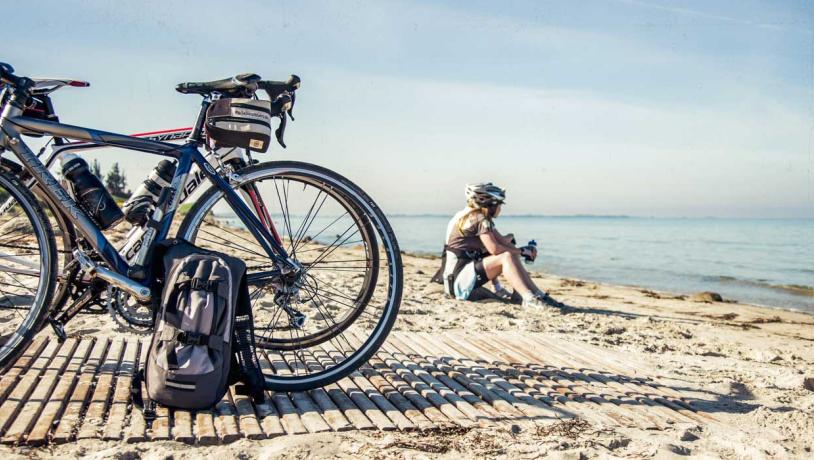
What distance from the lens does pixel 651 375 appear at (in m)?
3.67

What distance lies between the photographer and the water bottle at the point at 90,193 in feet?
9.06

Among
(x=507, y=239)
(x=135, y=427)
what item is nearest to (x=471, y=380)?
(x=135, y=427)

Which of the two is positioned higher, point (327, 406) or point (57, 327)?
point (57, 327)

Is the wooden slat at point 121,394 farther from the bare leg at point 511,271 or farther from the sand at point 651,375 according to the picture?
the bare leg at point 511,271

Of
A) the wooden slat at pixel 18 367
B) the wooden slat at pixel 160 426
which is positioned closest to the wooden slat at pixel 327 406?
the wooden slat at pixel 160 426

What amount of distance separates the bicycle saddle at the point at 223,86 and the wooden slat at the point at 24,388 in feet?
4.49

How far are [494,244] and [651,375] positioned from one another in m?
3.11

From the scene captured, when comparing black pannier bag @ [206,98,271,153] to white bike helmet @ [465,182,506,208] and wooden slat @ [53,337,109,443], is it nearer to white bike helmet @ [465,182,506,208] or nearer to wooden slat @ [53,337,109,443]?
wooden slat @ [53,337,109,443]

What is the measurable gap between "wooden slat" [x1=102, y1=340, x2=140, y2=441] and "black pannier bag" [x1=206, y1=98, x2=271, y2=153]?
110 cm

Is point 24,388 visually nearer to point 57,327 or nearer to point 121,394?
point 57,327

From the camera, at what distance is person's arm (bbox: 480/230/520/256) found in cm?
667

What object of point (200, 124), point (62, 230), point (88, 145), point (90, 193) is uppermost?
point (200, 124)

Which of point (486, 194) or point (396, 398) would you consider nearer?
point (396, 398)

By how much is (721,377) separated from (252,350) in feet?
8.78
